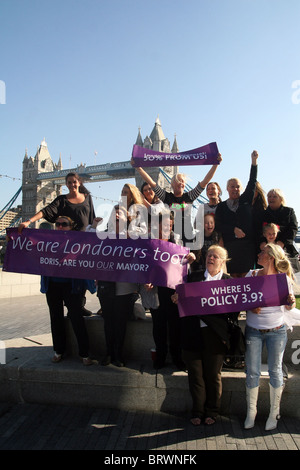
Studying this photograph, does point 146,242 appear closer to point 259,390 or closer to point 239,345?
point 239,345

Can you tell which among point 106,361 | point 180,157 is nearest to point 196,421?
point 106,361

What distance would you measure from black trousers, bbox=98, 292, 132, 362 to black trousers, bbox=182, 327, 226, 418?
896 mm

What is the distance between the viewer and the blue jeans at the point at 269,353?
2.96 metres

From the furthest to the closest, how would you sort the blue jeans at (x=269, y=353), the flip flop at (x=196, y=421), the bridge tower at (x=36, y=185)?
the bridge tower at (x=36, y=185), the flip flop at (x=196, y=421), the blue jeans at (x=269, y=353)

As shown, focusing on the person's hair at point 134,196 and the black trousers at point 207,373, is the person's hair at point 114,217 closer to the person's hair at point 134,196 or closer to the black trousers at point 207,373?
the person's hair at point 134,196

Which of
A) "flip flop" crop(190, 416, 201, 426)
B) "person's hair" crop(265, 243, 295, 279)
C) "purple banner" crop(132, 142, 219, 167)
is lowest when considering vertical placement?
"flip flop" crop(190, 416, 201, 426)

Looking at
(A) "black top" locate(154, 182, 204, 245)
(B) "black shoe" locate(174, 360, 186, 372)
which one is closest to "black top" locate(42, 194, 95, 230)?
(A) "black top" locate(154, 182, 204, 245)

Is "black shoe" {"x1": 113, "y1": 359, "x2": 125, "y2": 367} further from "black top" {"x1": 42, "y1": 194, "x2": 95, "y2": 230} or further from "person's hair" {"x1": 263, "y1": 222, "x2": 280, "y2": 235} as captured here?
"person's hair" {"x1": 263, "y1": 222, "x2": 280, "y2": 235}

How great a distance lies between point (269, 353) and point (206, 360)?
2.01 feet

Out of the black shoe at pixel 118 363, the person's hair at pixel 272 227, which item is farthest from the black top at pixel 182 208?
the black shoe at pixel 118 363

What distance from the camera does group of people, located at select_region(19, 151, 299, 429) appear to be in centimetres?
304

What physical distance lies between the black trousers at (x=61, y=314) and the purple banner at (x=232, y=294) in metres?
1.33

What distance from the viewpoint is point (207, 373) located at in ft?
10.1

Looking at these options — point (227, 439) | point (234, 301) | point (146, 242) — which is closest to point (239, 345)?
point (234, 301)
